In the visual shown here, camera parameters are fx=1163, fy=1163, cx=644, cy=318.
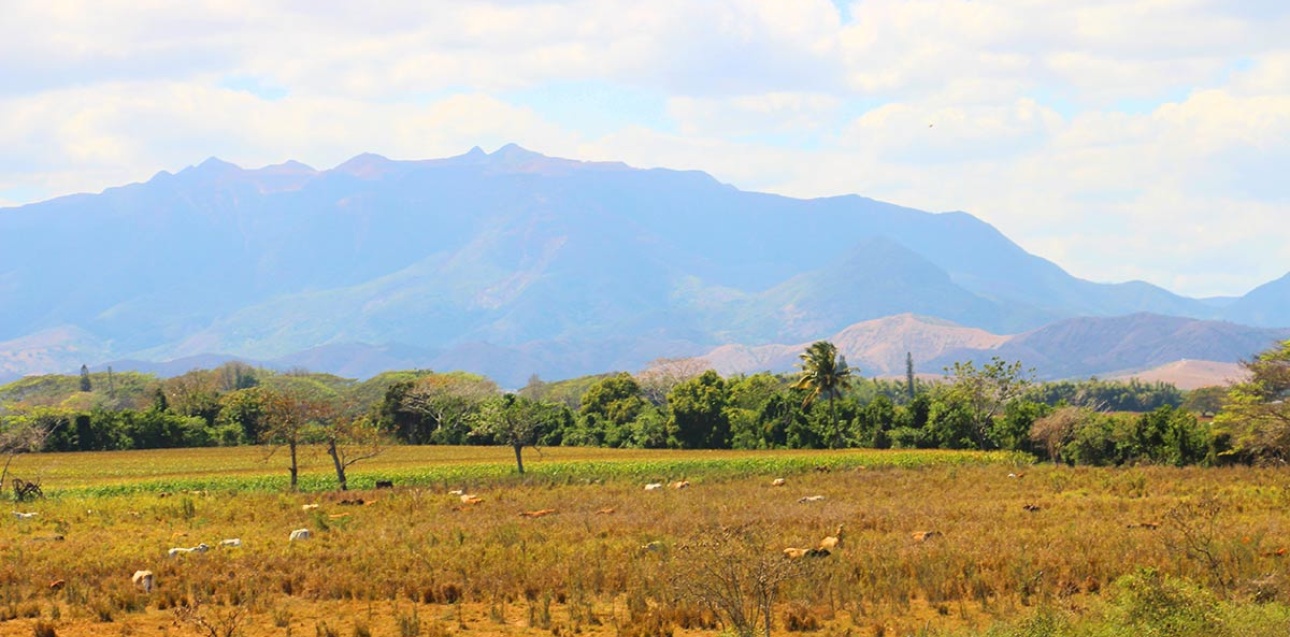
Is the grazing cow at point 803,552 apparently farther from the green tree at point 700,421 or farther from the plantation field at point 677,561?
the green tree at point 700,421

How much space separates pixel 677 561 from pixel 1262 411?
39.7m

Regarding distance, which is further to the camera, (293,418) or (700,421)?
(700,421)

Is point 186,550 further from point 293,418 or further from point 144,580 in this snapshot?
point 293,418

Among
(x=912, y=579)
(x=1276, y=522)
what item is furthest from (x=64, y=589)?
(x=1276, y=522)

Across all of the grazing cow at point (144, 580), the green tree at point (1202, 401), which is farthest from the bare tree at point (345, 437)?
the green tree at point (1202, 401)

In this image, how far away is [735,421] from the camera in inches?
3863

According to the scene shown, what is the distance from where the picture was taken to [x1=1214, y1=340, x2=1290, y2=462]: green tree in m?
53.2

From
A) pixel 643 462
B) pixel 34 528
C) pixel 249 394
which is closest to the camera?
pixel 34 528

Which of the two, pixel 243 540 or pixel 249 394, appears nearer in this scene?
pixel 243 540

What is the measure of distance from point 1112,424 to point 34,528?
53.9 m

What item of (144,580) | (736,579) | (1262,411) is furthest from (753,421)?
(736,579)

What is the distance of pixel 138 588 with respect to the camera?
2705 centimetres

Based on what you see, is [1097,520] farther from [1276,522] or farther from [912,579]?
[912,579]

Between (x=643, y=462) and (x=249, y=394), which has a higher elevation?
(x=249, y=394)
